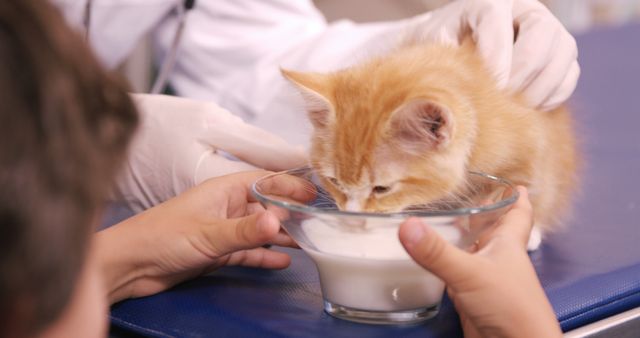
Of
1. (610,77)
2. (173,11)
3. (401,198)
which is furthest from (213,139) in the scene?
(610,77)

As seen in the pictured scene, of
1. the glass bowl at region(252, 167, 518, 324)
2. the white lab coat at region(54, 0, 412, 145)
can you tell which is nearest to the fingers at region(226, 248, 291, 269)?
the glass bowl at region(252, 167, 518, 324)

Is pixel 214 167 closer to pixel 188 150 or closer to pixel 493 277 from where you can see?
pixel 188 150

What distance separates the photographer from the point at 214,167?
1.08m

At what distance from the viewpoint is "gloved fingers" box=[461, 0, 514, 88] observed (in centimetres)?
102

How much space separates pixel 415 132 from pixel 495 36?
254mm

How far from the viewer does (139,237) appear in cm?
85

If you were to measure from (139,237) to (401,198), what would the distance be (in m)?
0.33

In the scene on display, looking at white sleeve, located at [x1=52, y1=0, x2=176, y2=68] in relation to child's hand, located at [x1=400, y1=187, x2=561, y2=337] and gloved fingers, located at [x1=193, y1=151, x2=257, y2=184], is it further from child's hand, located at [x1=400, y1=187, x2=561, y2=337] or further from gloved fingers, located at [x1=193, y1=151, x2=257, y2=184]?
child's hand, located at [x1=400, y1=187, x2=561, y2=337]

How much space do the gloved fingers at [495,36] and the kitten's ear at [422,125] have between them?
0.59 feet

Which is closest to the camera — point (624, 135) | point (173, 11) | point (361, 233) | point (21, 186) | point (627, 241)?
point (21, 186)

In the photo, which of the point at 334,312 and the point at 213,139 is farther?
the point at 213,139

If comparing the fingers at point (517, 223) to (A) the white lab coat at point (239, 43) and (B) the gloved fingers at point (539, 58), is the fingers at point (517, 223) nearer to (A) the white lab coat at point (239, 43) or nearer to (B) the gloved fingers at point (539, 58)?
(B) the gloved fingers at point (539, 58)

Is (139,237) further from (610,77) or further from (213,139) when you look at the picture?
(610,77)

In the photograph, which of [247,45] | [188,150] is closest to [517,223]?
[188,150]
